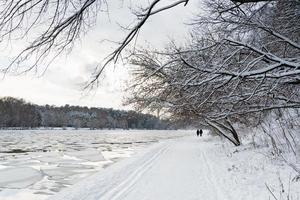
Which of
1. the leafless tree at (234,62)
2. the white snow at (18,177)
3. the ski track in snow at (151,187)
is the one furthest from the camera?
the white snow at (18,177)

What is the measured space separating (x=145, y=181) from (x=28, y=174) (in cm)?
624

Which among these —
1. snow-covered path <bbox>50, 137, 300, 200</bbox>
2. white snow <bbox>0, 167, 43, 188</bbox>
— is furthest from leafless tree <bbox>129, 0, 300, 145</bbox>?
white snow <bbox>0, 167, 43, 188</bbox>

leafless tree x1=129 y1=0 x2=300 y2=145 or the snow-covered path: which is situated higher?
leafless tree x1=129 y1=0 x2=300 y2=145

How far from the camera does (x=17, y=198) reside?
1084 centimetres

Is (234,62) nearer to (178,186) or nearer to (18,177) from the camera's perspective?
(178,186)

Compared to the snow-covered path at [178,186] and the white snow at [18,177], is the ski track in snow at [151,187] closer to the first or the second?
the snow-covered path at [178,186]

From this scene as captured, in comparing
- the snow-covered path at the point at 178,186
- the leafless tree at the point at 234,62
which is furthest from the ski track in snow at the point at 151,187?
the leafless tree at the point at 234,62

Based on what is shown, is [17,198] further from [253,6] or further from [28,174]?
[253,6]

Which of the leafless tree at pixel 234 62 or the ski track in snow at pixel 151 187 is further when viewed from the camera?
the ski track in snow at pixel 151 187

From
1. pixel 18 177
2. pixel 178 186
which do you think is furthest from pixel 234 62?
pixel 18 177

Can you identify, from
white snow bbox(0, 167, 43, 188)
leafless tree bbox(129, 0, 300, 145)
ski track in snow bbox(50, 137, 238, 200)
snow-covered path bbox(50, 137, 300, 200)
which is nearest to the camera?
leafless tree bbox(129, 0, 300, 145)

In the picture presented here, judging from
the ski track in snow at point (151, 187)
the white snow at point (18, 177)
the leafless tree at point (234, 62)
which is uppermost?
the leafless tree at point (234, 62)

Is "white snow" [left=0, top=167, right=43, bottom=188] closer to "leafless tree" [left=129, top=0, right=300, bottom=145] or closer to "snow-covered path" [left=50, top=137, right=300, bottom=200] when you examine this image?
"snow-covered path" [left=50, top=137, right=300, bottom=200]

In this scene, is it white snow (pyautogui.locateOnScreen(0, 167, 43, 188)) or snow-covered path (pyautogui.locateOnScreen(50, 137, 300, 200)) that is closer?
snow-covered path (pyautogui.locateOnScreen(50, 137, 300, 200))
